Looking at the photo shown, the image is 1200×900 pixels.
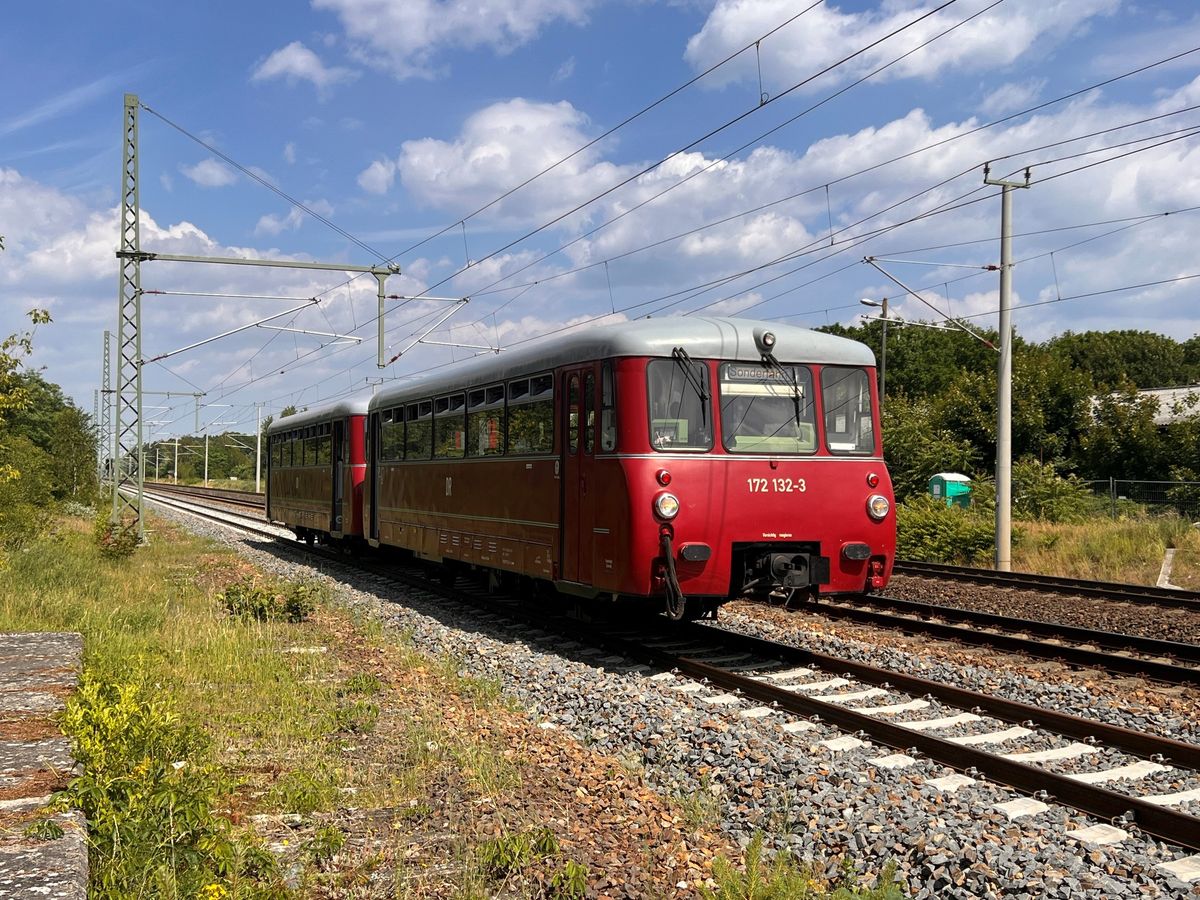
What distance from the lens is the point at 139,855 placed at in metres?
4.27

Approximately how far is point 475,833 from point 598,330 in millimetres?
6136

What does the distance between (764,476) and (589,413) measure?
1785mm

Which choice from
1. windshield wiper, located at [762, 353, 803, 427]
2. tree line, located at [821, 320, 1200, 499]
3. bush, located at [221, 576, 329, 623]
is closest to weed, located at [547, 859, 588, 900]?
windshield wiper, located at [762, 353, 803, 427]

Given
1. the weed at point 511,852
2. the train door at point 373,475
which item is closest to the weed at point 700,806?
the weed at point 511,852

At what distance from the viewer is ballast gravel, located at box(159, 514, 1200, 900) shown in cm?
488

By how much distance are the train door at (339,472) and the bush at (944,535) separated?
11.3 meters

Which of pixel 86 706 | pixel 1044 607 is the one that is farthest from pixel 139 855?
pixel 1044 607

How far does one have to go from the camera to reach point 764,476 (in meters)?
10.2

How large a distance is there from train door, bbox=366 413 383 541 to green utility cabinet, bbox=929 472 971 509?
50.5ft

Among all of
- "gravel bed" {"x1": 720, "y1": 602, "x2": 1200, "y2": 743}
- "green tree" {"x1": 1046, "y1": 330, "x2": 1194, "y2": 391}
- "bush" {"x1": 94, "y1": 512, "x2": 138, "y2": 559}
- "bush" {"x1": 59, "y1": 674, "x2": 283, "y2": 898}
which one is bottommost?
"gravel bed" {"x1": 720, "y1": 602, "x2": 1200, "y2": 743}

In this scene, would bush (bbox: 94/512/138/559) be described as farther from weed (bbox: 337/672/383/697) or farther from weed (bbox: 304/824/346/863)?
weed (bbox: 304/824/346/863)

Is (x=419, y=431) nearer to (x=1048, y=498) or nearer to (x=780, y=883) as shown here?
(x=780, y=883)

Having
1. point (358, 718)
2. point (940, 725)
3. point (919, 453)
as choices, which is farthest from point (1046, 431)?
point (358, 718)

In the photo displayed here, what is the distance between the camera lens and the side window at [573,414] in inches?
423
